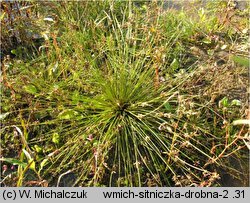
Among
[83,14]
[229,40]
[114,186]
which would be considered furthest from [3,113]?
[229,40]

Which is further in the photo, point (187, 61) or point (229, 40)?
point (229, 40)

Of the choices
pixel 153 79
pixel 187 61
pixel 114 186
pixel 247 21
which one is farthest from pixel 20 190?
pixel 247 21

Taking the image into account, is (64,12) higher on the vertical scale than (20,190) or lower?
higher

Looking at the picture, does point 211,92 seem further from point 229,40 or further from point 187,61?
point 229,40

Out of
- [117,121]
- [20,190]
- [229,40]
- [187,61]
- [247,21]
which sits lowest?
[20,190]

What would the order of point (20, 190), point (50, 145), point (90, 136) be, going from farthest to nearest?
point (50, 145) → point (90, 136) → point (20, 190)

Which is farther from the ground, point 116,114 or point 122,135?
point 116,114

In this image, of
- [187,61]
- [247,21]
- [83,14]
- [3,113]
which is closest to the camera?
[3,113]
